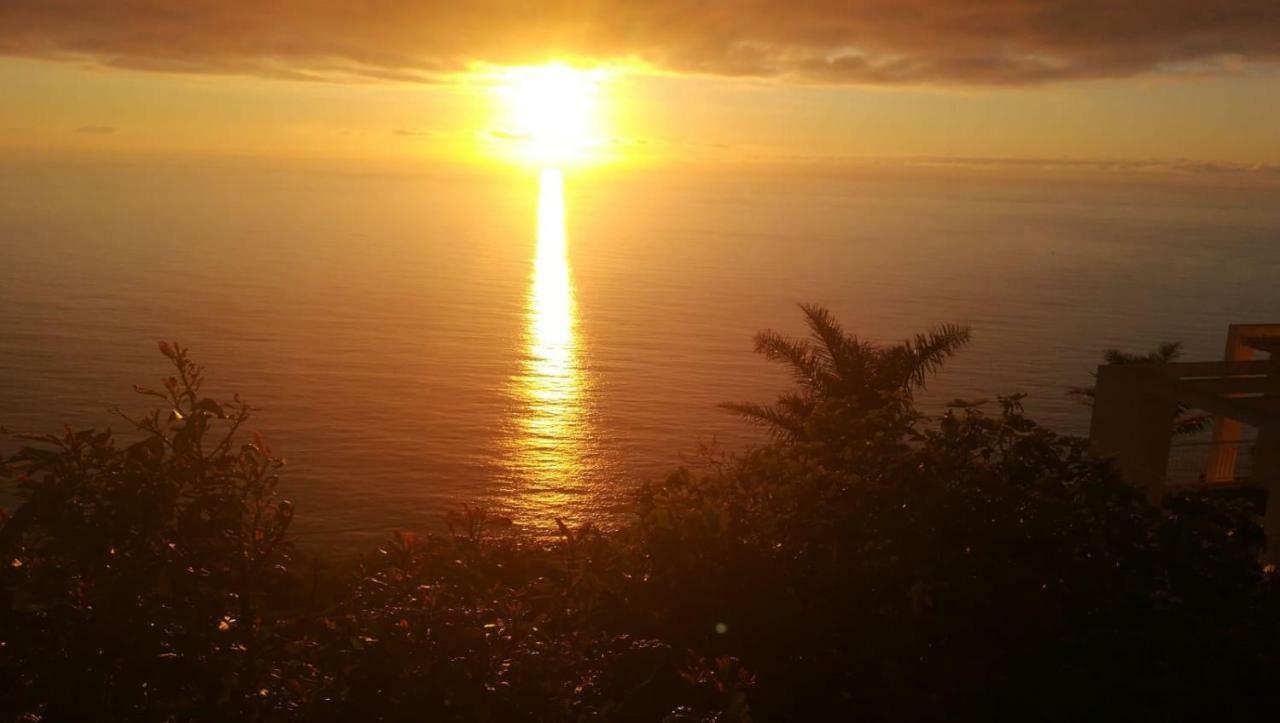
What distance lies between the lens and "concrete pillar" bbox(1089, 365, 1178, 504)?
592 inches

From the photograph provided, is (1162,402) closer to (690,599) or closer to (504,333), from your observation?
(690,599)

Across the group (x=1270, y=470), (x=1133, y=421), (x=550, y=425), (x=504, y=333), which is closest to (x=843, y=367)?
(x=1133, y=421)

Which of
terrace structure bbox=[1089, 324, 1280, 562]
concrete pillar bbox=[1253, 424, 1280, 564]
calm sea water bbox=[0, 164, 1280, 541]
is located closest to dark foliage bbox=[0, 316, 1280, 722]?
calm sea water bbox=[0, 164, 1280, 541]

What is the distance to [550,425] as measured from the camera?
60375mm

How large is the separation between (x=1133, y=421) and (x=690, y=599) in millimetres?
11260

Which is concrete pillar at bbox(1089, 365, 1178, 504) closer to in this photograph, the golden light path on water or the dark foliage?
the dark foliage

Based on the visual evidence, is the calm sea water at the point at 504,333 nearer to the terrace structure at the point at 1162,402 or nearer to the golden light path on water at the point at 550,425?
the golden light path on water at the point at 550,425

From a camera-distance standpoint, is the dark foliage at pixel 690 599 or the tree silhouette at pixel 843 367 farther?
the tree silhouette at pixel 843 367

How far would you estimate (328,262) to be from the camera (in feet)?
447

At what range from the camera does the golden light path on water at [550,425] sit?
4828 centimetres

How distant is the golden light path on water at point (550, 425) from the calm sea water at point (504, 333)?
0.21 meters

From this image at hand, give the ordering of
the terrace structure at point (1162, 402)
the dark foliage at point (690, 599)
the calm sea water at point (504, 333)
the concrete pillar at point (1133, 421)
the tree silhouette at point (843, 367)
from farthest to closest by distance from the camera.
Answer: the calm sea water at point (504, 333)
the tree silhouette at point (843, 367)
the concrete pillar at point (1133, 421)
the terrace structure at point (1162, 402)
the dark foliage at point (690, 599)

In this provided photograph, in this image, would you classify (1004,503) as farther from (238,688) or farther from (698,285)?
(698,285)

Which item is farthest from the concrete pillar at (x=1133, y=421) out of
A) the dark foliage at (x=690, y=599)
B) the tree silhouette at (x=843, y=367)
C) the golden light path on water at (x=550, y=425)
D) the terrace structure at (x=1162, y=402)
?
the golden light path on water at (x=550, y=425)
